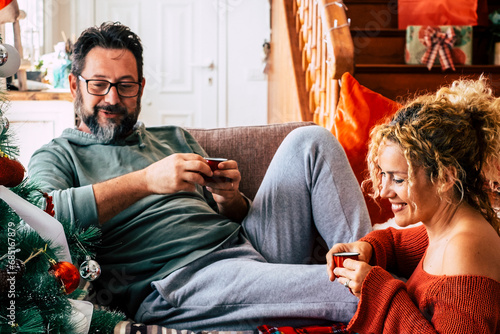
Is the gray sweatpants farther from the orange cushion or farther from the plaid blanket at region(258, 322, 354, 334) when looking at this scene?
the orange cushion

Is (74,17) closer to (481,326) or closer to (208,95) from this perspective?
(208,95)

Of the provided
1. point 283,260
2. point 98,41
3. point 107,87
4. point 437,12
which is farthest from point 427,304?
point 437,12

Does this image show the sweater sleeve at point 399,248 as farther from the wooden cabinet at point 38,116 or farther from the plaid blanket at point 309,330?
the wooden cabinet at point 38,116

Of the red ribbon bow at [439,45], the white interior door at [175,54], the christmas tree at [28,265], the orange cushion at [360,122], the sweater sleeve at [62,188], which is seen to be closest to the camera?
the christmas tree at [28,265]

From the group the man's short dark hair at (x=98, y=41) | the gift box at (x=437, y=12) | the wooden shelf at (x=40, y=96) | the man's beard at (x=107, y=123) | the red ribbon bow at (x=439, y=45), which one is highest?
the gift box at (x=437, y=12)

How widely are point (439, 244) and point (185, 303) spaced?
608mm

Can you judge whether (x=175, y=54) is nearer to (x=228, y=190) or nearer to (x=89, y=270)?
(x=228, y=190)

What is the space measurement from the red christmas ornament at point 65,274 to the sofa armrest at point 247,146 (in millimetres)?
984

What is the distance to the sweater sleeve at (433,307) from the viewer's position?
39.6 inches

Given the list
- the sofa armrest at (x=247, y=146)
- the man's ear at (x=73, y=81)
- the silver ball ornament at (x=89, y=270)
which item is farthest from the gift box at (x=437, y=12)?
the silver ball ornament at (x=89, y=270)

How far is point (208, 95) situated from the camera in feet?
17.5

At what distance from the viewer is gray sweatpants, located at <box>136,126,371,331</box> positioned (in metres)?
1.30

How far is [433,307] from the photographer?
1.09 metres

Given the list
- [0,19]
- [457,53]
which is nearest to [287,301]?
[0,19]
